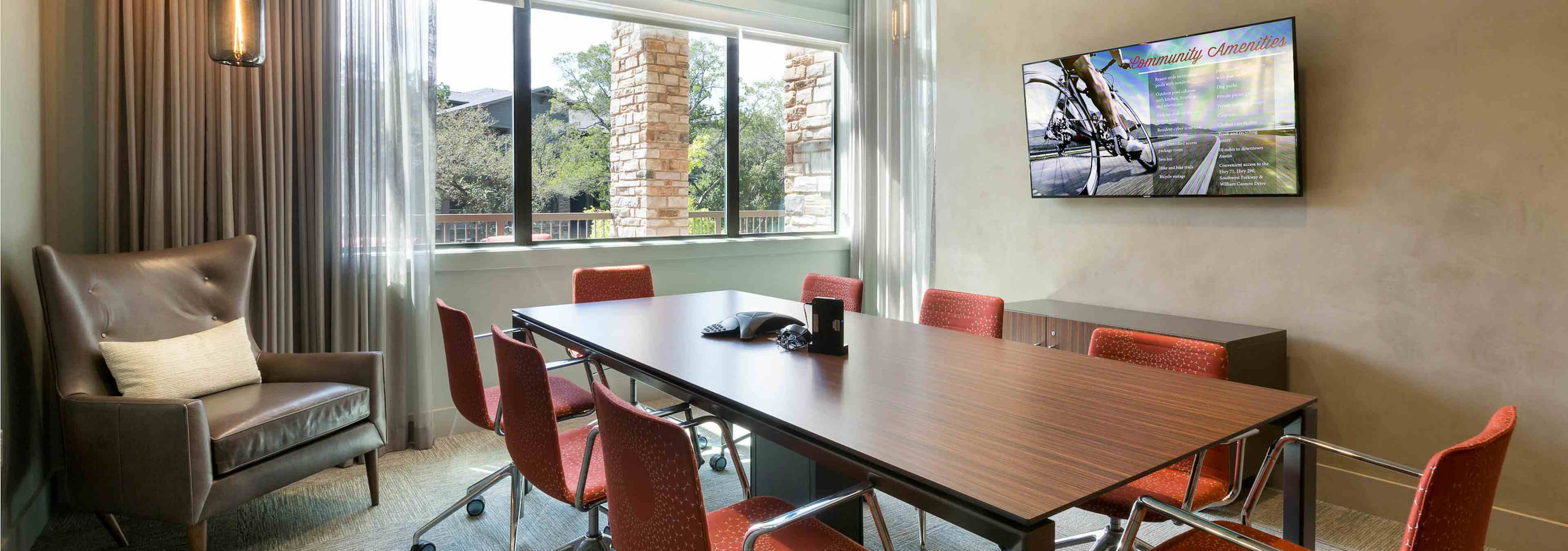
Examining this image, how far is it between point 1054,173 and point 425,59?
3.11 meters

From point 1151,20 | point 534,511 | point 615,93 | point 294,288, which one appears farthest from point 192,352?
point 1151,20

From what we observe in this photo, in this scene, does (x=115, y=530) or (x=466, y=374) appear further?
(x=115, y=530)

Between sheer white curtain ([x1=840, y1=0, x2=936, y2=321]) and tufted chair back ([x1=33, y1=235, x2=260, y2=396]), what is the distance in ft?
12.1

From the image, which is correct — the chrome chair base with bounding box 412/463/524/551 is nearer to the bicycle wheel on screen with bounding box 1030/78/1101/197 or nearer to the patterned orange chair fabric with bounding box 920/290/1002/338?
the patterned orange chair fabric with bounding box 920/290/1002/338

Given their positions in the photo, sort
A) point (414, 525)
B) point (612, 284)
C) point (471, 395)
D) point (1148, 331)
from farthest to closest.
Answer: point (612, 284), point (1148, 331), point (414, 525), point (471, 395)

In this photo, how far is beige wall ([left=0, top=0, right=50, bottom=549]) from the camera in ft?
8.64

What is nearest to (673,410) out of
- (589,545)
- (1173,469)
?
(589,545)

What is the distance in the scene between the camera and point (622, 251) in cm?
485

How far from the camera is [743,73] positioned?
548 cm

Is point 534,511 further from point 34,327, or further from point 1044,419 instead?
point 1044,419

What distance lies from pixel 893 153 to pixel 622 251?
2023mm

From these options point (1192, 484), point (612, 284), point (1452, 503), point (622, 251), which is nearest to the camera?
point (1452, 503)

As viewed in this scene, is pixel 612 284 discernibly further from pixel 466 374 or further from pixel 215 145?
pixel 215 145

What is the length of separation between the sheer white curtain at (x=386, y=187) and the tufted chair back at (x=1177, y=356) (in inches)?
124
